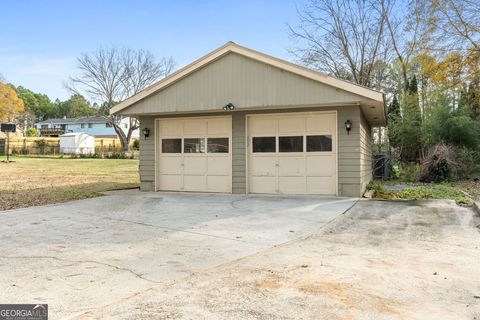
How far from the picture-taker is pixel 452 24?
52.9 ft

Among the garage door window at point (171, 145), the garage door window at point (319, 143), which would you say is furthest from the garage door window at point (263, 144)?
the garage door window at point (171, 145)

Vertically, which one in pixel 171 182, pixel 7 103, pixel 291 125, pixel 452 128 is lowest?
pixel 171 182

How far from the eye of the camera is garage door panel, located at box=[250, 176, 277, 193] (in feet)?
36.0

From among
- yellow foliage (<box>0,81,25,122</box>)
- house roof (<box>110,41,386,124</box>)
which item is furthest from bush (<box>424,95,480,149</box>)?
yellow foliage (<box>0,81,25,122</box>)

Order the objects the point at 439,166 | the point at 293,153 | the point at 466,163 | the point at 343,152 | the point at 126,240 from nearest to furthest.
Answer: the point at 126,240 < the point at 343,152 < the point at 293,153 < the point at 439,166 < the point at 466,163

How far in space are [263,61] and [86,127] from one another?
59521 millimetres

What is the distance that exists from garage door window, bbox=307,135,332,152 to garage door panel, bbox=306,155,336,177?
0.66ft

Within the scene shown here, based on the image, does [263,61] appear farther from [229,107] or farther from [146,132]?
[146,132]

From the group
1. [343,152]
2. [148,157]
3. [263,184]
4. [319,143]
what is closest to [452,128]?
[343,152]

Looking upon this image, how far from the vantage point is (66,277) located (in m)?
3.91

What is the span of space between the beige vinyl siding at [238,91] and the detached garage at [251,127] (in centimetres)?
2

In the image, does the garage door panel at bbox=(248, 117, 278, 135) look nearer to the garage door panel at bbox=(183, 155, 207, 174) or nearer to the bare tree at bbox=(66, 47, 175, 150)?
the garage door panel at bbox=(183, 155, 207, 174)

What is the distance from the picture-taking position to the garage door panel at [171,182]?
1196cm

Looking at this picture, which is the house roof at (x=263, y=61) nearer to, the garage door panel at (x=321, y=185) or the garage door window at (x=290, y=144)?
the garage door window at (x=290, y=144)
